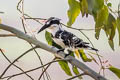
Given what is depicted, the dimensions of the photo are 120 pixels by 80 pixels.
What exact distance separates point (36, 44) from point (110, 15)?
0.35 m

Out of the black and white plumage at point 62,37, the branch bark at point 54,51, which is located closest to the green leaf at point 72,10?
the black and white plumage at point 62,37

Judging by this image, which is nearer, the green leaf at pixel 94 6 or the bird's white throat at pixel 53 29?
the green leaf at pixel 94 6

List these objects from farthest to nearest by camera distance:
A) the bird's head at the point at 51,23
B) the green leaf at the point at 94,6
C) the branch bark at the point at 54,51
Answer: the bird's head at the point at 51,23 → the green leaf at the point at 94,6 → the branch bark at the point at 54,51

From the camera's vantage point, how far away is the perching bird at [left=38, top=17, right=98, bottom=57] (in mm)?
1086

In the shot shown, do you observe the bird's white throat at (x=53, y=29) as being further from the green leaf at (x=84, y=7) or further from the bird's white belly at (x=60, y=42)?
the green leaf at (x=84, y=7)

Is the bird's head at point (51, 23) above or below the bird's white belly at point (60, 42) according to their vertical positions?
above

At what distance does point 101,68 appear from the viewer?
0.99 metres

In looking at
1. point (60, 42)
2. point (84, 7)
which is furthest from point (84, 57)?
point (84, 7)

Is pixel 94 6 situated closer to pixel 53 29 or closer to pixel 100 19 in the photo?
pixel 100 19

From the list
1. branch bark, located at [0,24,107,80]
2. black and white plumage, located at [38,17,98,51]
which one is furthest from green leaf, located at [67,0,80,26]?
branch bark, located at [0,24,107,80]

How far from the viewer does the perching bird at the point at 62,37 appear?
1.09 meters

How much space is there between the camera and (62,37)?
1113mm

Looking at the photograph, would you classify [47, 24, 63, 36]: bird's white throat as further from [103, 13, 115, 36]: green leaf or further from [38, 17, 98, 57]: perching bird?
[103, 13, 115, 36]: green leaf

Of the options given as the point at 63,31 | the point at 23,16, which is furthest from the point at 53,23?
the point at 23,16
